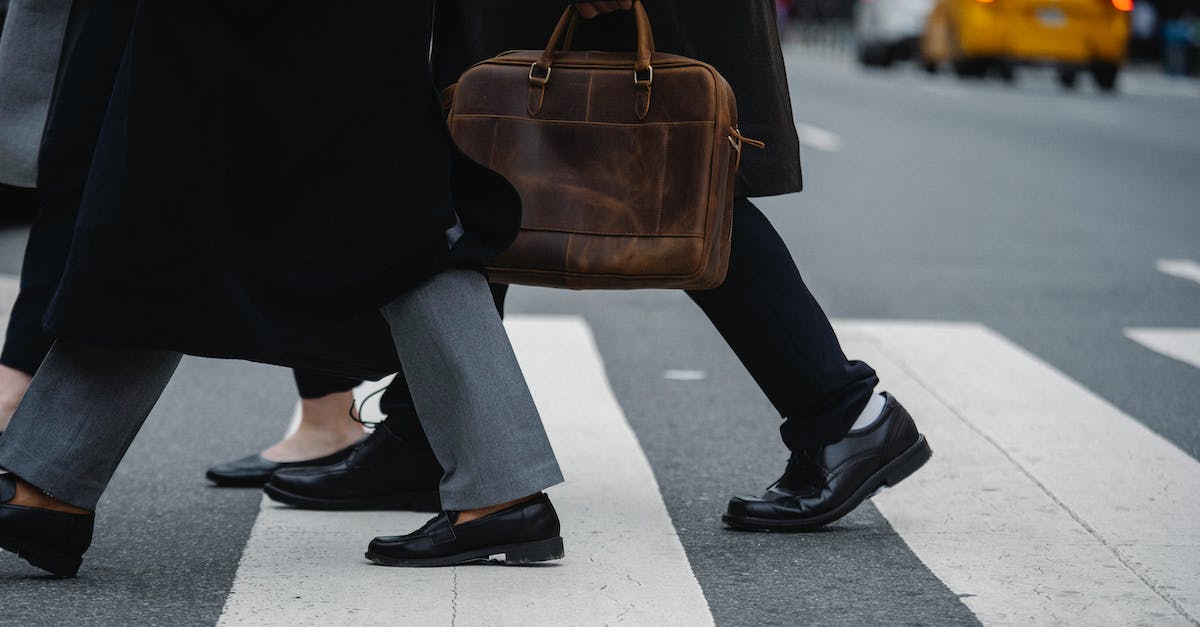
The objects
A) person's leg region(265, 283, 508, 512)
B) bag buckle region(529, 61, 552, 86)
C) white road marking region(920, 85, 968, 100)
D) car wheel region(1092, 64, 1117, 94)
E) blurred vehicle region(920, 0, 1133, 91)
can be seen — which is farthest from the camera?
car wheel region(1092, 64, 1117, 94)

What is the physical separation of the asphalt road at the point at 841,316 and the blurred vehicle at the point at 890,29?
1246 cm

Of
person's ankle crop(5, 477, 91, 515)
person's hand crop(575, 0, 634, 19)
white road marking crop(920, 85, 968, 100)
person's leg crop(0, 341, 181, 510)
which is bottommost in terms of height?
white road marking crop(920, 85, 968, 100)

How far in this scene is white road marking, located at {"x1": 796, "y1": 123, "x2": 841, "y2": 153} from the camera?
13273mm

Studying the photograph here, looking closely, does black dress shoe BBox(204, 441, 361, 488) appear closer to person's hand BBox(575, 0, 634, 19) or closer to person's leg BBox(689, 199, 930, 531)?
person's leg BBox(689, 199, 930, 531)

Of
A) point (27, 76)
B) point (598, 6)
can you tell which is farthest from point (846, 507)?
point (27, 76)

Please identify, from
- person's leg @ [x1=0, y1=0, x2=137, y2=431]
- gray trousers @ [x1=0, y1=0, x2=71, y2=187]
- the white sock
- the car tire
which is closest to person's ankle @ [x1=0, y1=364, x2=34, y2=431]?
person's leg @ [x1=0, y1=0, x2=137, y2=431]

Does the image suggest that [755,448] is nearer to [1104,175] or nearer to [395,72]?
[395,72]

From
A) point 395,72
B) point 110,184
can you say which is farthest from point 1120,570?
point 110,184

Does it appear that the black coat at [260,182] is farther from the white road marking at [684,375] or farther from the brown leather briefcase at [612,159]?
the white road marking at [684,375]

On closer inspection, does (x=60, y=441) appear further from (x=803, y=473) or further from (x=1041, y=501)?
(x=1041, y=501)

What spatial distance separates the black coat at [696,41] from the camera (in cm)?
308

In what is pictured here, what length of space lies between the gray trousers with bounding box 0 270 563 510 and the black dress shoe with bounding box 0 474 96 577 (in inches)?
1.3

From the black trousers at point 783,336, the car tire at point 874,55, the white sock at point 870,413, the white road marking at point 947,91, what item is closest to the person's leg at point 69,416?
the black trousers at point 783,336

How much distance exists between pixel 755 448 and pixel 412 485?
3.28ft
